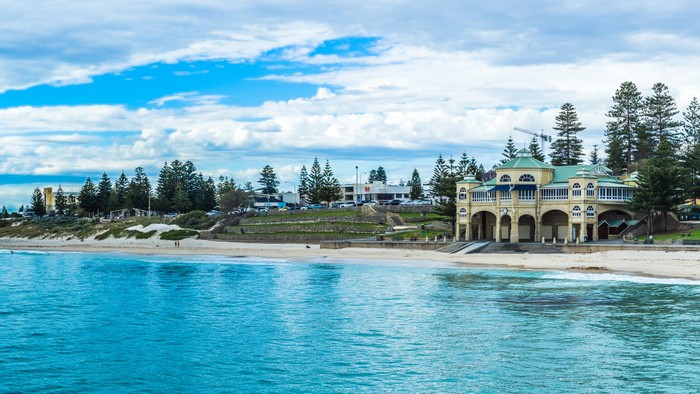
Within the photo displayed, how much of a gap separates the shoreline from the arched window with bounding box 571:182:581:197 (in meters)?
8.56

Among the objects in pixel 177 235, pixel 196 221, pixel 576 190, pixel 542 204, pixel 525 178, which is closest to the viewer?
pixel 576 190

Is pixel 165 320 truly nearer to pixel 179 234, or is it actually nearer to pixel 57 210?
pixel 179 234

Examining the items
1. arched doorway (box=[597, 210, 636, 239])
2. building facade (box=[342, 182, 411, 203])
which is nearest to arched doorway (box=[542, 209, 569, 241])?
arched doorway (box=[597, 210, 636, 239])

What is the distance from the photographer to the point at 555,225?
2781 inches

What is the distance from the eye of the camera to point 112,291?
4600 centimetres

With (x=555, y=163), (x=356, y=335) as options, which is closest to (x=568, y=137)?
(x=555, y=163)

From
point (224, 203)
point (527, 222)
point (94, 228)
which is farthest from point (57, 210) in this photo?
point (527, 222)

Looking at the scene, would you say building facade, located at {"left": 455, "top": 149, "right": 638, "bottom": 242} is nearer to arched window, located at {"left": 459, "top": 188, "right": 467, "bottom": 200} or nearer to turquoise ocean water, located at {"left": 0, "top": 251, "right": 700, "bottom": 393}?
arched window, located at {"left": 459, "top": 188, "right": 467, "bottom": 200}

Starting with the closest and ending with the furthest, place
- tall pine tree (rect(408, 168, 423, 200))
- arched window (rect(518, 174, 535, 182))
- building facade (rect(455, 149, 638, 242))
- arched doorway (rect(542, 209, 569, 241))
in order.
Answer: building facade (rect(455, 149, 638, 242)) → arched doorway (rect(542, 209, 569, 241)) → arched window (rect(518, 174, 535, 182)) → tall pine tree (rect(408, 168, 423, 200))

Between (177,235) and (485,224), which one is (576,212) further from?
(177,235)

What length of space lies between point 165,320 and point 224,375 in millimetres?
11404

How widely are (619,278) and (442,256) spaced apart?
19.3 metres

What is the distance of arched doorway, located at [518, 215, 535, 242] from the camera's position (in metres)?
72.4

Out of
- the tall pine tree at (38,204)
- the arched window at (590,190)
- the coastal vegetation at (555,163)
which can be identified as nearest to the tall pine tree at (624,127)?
the coastal vegetation at (555,163)
